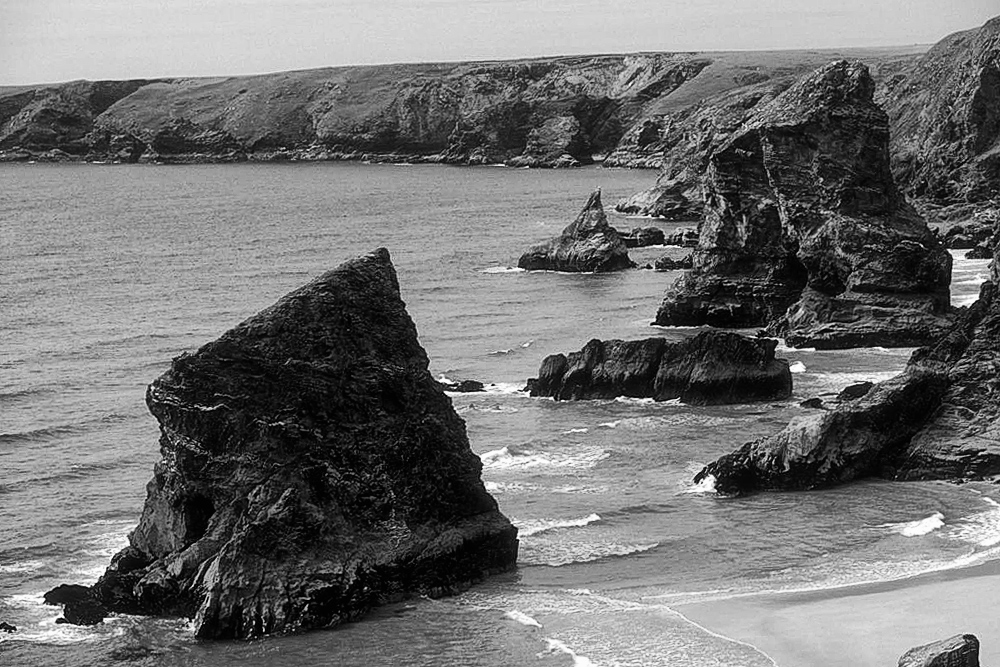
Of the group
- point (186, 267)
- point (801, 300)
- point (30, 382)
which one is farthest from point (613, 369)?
point (186, 267)

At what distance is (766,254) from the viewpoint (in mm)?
67438

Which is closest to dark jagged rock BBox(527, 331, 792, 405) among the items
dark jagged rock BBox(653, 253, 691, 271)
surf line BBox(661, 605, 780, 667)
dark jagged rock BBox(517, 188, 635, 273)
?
surf line BBox(661, 605, 780, 667)

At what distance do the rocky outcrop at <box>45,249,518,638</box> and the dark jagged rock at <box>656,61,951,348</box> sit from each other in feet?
104

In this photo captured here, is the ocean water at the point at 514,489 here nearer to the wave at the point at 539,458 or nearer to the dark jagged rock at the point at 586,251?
the wave at the point at 539,458

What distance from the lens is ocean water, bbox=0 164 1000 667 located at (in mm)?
30141

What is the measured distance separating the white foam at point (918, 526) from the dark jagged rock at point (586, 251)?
58.0m

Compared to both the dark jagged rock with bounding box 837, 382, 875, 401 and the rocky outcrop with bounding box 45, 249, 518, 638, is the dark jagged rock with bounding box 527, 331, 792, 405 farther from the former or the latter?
the rocky outcrop with bounding box 45, 249, 518, 638

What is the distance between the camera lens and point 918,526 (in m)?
36.6

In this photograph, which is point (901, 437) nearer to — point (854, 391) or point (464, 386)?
point (854, 391)

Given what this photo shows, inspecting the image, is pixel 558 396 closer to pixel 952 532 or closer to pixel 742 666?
pixel 952 532

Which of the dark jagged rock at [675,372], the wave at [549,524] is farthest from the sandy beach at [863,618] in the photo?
the dark jagged rock at [675,372]

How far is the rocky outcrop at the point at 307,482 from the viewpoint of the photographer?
30672 millimetres

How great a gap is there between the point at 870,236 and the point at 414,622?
3689 cm

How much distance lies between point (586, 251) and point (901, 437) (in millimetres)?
55254
